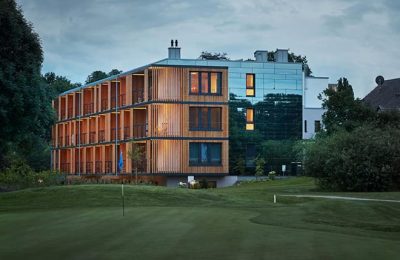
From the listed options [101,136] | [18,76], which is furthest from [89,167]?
[18,76]

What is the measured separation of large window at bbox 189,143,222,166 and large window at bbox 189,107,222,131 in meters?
1.65

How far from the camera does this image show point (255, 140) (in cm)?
7188

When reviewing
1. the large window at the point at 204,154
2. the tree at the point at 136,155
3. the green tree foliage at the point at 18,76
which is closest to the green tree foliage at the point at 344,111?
the large window at the point at 204,154

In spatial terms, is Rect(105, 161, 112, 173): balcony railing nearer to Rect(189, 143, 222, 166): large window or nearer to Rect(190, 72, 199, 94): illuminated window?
Rect(189, 143, 222, 166): large window

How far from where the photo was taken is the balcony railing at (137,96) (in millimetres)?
→ 64250

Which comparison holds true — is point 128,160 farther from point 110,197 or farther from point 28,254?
point 28,254

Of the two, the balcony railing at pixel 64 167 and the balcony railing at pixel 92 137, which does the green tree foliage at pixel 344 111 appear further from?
the balcony railing at pixel 64 167

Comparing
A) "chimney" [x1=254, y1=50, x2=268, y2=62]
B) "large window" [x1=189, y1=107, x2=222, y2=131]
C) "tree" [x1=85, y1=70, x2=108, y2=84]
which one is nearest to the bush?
"large window" [x1=189, y1=107, x2=222, y2=131]

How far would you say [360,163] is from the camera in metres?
44.3

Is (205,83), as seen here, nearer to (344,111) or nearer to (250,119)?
(250,119)

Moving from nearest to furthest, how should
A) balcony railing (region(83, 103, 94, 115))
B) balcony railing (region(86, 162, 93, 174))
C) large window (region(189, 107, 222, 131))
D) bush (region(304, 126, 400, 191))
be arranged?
1. bush (region(304, 126, 400, 191))
2. large window (region(189, 107, 222, 131))
3. balcony railing (region(86, 162, 93, 174))
4. balcony railing (region(83, 103, 94, 115))

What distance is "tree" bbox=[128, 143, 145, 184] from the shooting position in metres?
59.2

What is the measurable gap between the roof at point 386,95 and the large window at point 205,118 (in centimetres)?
2298

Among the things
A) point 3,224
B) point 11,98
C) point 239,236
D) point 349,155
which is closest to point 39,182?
point 11,98
